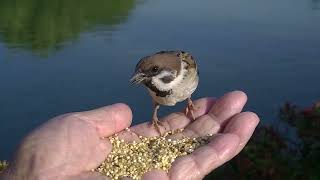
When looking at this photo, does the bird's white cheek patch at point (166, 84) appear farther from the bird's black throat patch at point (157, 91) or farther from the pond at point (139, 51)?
the pond at point (139, 51)

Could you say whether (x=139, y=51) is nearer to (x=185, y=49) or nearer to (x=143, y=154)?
(x=185, y=49)

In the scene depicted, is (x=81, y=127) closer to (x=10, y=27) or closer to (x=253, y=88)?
(x=253, y=88)

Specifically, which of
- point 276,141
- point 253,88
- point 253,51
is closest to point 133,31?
point 253,51

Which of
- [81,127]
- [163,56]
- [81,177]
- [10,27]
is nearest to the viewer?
[81,177]

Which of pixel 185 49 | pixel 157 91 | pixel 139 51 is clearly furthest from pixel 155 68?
pixel 139 51

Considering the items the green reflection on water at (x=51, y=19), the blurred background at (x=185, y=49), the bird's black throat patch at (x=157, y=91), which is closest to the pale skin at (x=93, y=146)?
the bird's black throat patch at (x=157, y=91)


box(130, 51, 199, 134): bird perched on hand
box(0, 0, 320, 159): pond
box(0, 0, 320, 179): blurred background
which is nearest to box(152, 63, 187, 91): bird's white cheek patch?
box(130, 51, 199, 134): bird perched on hand
